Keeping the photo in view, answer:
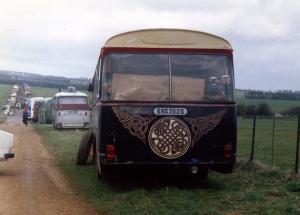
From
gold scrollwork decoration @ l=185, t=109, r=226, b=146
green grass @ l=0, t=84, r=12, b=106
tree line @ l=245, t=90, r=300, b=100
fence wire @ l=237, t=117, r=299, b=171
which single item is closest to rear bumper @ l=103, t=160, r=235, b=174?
gold scrollwork decoration @ l=185, t=109, r=226, b=146

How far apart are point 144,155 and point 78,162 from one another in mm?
6676

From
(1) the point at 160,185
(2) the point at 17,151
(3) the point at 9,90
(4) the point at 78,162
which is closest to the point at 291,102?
(2) the point at 17,151

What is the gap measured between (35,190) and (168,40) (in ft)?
14.3

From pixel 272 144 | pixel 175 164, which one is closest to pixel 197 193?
pixel 175 164

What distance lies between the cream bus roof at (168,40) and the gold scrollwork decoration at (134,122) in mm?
1387

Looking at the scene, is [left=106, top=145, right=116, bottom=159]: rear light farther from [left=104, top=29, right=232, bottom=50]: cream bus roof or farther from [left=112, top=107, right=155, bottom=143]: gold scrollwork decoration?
[left=104, top=29, right=232, bottom=50]: cream bus roof

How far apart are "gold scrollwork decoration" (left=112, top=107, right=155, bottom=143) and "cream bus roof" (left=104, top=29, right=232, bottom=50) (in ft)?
4.55

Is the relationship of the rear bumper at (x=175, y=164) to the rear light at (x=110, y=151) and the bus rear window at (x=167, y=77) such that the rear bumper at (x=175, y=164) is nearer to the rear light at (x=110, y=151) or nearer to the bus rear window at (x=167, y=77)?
the rear light at (x=110, y=151)

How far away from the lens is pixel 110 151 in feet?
38.1

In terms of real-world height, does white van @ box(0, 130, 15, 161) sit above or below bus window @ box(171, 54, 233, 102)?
below

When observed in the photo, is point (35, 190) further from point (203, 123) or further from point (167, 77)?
point (203, 123)

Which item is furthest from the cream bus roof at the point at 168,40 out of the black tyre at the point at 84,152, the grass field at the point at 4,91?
the grass field at the point at 4,91

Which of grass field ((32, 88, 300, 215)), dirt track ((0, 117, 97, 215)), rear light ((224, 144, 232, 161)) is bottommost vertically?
dirt track ((0, 117, 97, 215))

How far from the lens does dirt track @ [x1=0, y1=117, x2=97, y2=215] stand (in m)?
10.8
